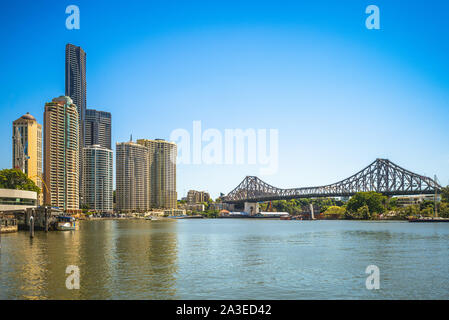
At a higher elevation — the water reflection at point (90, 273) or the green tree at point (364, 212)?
the water reflection at point (90, 273)

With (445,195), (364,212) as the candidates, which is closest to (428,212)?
(445,195)

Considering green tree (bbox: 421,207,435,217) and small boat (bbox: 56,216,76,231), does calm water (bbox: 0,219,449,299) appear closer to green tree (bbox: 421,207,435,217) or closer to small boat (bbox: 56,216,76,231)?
small boat (bbox: 56,216,76,231)

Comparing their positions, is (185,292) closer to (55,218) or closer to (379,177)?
(55,218)

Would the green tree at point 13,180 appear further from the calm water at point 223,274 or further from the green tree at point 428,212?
the green tree at point 428,212

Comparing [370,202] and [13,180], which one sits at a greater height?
[13,180]

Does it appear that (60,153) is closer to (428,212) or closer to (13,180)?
(13,180)

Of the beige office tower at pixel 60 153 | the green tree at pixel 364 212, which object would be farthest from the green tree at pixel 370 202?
the beige office tower at pixel 60 153

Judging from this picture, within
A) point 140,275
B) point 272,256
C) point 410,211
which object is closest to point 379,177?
point 410,211
